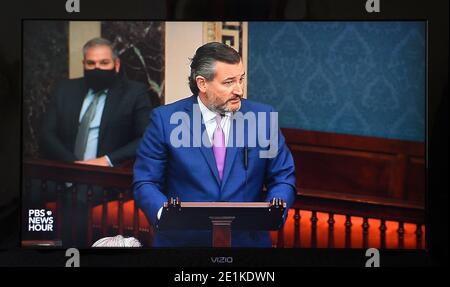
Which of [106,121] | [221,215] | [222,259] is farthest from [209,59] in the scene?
[222,259]

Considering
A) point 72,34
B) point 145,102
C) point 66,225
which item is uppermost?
point 72,34

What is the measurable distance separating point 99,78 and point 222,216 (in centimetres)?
69

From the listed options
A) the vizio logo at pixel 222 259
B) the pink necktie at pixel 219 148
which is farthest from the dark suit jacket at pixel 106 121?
the vizio logo at pixel 222 259

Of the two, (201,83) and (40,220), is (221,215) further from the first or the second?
(40,220)

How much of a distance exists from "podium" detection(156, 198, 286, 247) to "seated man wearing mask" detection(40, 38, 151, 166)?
10.8 inches

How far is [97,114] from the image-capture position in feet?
10.3

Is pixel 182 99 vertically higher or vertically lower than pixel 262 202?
higher

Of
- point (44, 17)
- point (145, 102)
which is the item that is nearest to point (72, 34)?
point (44, 17)

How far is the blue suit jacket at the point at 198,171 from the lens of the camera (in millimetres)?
3115

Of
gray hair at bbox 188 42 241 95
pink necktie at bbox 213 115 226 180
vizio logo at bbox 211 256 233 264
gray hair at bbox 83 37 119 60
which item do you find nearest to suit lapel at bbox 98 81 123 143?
gray hair at bbox 83 37 119 60

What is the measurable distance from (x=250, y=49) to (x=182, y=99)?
0.31 m

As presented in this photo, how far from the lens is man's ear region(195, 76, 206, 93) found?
3.12 meters

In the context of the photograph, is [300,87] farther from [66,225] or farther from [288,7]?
[66,225]

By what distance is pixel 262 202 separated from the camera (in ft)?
10.2
